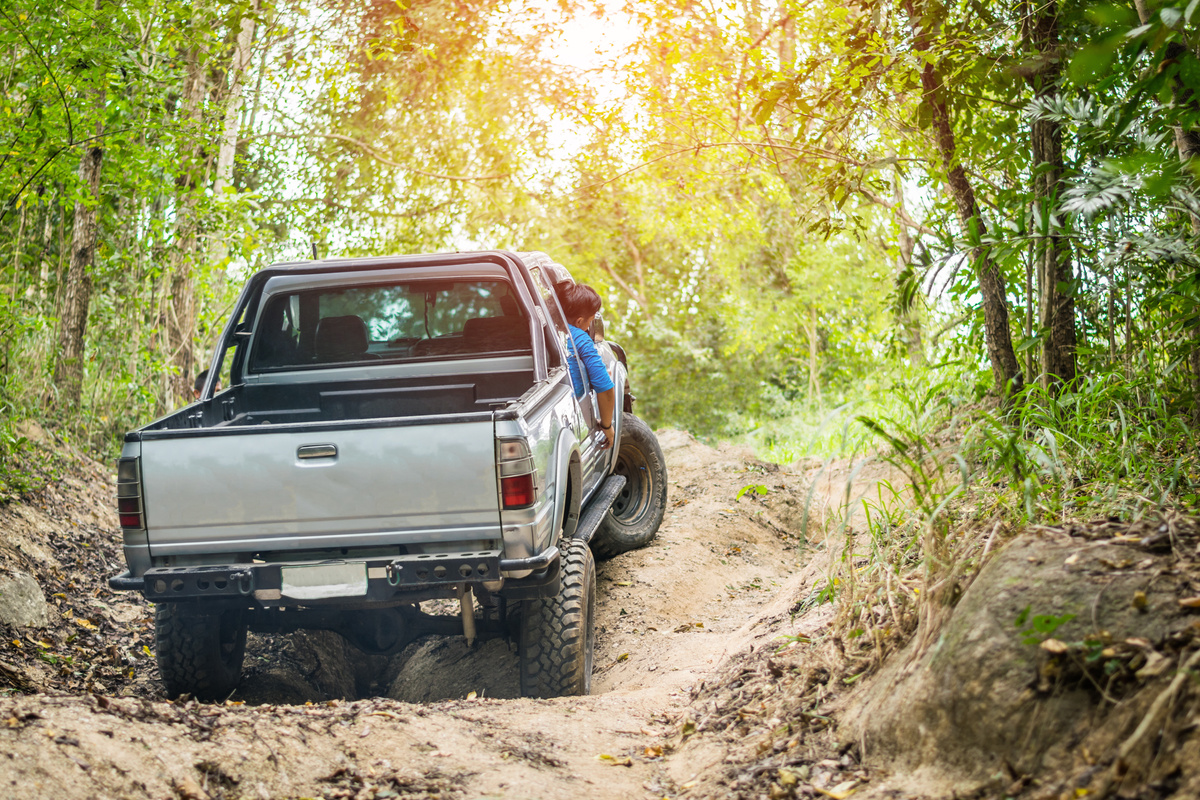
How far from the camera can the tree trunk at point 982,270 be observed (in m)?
5.24

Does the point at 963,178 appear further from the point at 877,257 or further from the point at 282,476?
the point at 877,257

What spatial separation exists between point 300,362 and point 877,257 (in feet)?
36.5

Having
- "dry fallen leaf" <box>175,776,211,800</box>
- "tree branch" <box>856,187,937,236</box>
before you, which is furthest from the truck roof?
"dry fallen leaf" <box>175,776,211,800</box>

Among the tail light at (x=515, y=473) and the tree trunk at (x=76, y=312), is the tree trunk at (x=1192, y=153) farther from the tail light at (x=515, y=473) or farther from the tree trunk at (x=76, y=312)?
the tree trunk at (x=76, y=312)

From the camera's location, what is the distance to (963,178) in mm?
5602

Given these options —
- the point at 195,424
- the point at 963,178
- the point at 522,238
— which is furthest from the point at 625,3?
the point at 522,238

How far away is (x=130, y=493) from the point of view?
3.60 metres

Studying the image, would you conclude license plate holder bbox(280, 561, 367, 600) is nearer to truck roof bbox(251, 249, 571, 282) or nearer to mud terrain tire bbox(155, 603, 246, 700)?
mud terrain tire bbox(155, 603, 246, 700)

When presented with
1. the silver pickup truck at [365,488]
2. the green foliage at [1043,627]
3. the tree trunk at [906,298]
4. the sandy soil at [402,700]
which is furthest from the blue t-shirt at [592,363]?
the green foliage at [1043,627]

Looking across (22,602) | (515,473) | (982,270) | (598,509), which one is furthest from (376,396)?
(982,270)

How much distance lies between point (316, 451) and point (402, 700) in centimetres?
197

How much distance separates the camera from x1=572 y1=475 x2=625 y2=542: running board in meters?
4.84

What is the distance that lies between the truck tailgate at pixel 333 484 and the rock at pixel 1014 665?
1.71 metres

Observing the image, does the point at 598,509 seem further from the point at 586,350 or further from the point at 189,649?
the point at 189,649
